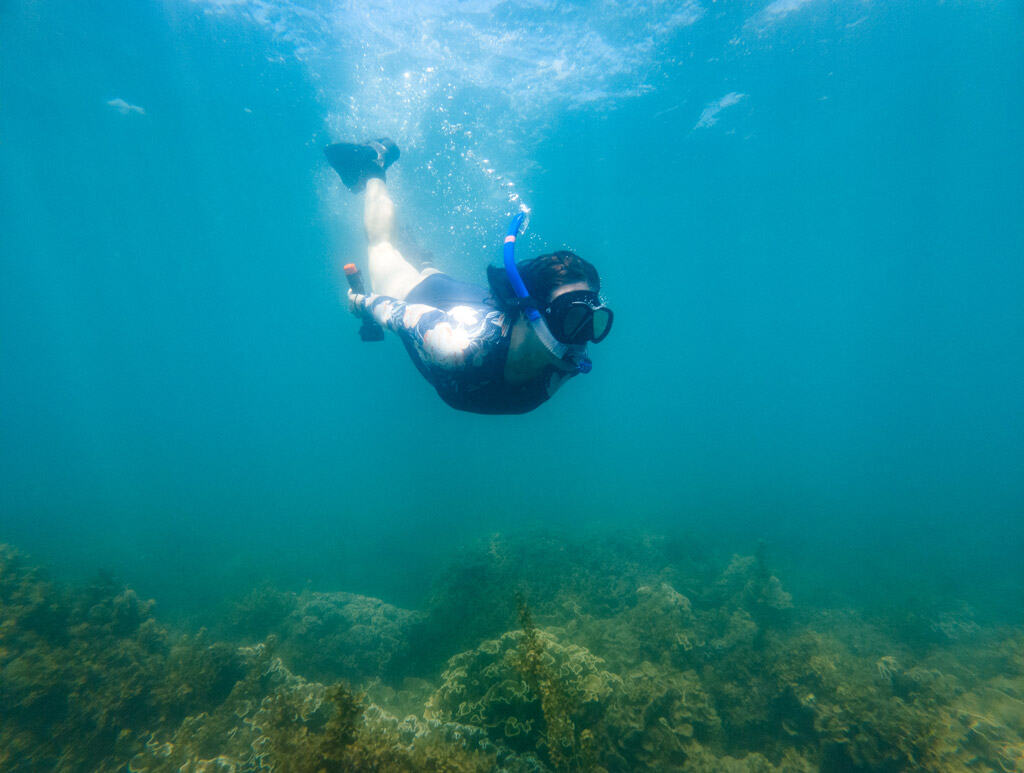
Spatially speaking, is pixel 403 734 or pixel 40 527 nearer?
pixel 403 734

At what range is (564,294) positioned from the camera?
2.24 meters

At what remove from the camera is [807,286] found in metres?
53.1

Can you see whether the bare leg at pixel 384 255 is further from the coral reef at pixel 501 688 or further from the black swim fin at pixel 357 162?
the coral reef at pixel 501 688

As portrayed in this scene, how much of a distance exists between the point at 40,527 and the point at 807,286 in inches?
2999

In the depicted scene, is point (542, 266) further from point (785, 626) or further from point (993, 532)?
point (993, 532)

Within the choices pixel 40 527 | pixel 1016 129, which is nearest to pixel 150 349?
pixel 40 527

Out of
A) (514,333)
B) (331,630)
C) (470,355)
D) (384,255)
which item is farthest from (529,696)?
(331,630)

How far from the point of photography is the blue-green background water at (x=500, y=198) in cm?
1415

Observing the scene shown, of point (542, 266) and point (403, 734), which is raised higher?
point (542, 266)

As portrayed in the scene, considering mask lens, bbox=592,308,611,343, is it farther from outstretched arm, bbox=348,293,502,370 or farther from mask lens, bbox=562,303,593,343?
outstretched arm, bbox=348,293,502,370

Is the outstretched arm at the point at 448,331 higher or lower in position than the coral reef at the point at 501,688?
higher

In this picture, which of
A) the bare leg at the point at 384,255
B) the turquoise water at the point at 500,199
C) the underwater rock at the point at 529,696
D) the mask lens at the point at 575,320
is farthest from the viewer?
the turquoise water at the point at 500,199

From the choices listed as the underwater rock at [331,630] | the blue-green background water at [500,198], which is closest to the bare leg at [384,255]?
the blue-green background water at [500,198]

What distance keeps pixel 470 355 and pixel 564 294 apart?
674mm
